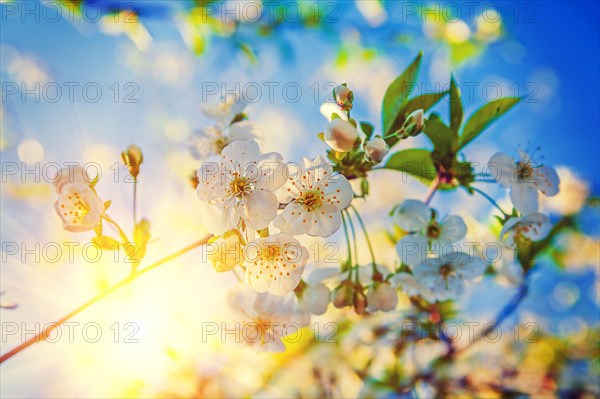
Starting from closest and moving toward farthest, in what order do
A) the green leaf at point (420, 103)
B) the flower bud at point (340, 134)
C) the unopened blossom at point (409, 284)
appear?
the flower bud at point (340, 134) → the green leaf at point (420, 103) → the unopened blossom at point (409, 284)

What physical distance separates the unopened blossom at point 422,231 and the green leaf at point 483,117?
186 millimetres

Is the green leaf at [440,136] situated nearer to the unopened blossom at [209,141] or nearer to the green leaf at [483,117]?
the green leaf at [483,117]

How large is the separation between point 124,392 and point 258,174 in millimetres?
1176

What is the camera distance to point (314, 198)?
83cm

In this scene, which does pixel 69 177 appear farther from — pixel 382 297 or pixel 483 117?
pixel 483 117

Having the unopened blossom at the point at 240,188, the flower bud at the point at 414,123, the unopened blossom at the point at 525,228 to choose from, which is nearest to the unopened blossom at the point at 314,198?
the unopened blossom at the point at 240,188

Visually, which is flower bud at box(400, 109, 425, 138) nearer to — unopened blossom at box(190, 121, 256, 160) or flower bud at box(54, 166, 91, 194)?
unopened blossom at box(190, 121, 256, 160)

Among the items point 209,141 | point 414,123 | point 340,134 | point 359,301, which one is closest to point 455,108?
point 414,123

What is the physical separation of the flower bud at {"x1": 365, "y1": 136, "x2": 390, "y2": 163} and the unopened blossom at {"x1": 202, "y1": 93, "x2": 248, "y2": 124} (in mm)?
450

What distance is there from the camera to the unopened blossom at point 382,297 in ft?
3.27

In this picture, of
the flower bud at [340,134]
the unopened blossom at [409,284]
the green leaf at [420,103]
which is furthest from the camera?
the unopened blossom at [409,284]

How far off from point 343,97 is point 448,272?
0.58 m

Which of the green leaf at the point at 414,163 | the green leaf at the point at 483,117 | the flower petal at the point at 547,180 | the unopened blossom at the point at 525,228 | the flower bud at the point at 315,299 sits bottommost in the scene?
the flower bud at the point at 315,299

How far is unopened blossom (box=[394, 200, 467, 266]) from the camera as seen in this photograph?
106 centimetres
